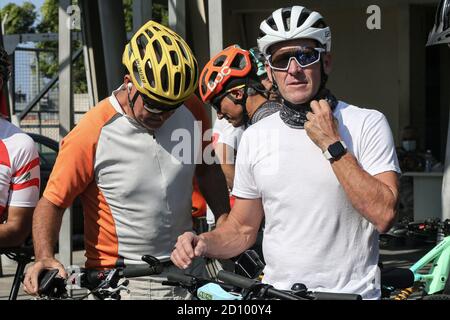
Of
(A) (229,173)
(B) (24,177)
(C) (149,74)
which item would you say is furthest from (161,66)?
(A) (229,173)

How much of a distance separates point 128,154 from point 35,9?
146 feet

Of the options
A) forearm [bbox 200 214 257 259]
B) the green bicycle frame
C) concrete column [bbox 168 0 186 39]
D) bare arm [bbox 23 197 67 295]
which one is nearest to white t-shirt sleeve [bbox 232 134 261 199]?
forearm [bbox 200 214 257 259]

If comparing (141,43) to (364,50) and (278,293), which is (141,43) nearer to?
(278,293)

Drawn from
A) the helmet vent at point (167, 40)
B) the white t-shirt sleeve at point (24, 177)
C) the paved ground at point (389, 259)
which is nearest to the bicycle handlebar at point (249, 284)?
the helmet vent at point (167, 40)

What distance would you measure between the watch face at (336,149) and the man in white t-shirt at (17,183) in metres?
1.75

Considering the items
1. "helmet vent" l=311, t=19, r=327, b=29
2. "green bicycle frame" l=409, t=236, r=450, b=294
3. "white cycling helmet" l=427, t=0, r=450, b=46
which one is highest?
"white cycling helmet" l=427, t=0, r=450, b=46

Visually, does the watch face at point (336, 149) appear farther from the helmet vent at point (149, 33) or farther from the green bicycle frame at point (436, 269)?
the green bicycle frame at point (436, 269)

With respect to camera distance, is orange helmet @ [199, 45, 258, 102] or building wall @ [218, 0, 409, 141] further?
building wall @ [218, 0, 409, 141]

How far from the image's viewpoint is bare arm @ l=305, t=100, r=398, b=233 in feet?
10.1

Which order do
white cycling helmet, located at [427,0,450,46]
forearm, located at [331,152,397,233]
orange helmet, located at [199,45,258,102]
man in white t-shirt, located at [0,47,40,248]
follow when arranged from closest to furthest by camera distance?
forearm, located at [331,152,397,233] → man in white t-shirt, located at [0,47,40,248] → orange helmet, located at [199,45,258,102] → white cycling helmet, located at [427,0,450,46]

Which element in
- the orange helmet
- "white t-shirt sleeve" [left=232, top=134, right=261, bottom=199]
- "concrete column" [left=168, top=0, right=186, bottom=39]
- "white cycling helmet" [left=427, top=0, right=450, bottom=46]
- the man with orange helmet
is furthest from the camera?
"concrete column" [left=168, top=0, right=186, bottom=39]

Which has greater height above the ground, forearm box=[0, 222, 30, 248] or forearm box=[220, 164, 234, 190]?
forearm box=[220, 164, 234, 190]

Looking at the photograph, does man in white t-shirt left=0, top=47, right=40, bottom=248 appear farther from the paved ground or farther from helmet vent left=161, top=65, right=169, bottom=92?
the paved ground

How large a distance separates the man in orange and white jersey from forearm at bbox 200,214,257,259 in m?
0.44
